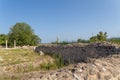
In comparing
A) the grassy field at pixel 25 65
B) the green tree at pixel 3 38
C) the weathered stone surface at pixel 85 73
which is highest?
the green tree at pixel 3 38

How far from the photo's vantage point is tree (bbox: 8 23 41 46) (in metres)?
37.0

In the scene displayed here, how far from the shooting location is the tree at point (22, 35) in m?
37.0

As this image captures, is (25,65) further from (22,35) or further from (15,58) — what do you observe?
(22,35)

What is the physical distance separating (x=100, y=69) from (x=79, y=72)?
0.51 metres

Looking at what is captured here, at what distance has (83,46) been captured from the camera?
15039mm

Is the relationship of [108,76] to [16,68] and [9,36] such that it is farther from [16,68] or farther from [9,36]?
[9,36]

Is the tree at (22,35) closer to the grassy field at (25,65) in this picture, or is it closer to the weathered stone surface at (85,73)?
the grassy field at (25,65)

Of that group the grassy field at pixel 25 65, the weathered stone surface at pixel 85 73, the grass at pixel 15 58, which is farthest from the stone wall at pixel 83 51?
the weathered stone surface at pixel 85 73

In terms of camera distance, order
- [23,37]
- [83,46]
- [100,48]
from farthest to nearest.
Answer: [23,37] < [83,46] < [100,48]

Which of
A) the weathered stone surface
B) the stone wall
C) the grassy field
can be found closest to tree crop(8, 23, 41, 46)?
the stone wall

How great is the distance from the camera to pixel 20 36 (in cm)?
3716

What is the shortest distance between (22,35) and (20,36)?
1.38 feet

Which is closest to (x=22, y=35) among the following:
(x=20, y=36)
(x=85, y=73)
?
(x=20, y=36)

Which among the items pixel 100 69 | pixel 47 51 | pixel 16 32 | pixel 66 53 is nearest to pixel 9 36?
pixel 16 32
